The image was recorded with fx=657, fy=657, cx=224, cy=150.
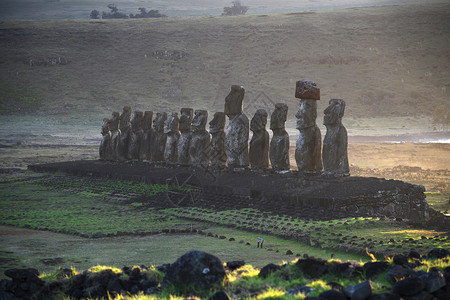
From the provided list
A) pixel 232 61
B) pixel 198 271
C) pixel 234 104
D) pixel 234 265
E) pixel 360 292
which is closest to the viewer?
pixel 360 292

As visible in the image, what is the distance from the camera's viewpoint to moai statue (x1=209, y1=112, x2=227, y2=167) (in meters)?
21.1

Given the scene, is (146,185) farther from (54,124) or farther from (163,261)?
(54,124)

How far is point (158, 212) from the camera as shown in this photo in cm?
1681

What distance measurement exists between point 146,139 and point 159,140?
0.91 metres

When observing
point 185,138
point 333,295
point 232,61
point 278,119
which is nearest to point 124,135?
point 185,138

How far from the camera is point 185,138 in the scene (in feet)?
75.7

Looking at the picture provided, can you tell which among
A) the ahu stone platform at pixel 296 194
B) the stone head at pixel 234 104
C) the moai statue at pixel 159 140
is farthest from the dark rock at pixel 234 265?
the moai statue at pixel 159 140

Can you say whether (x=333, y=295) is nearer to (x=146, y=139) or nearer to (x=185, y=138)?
(x=185, y=138)

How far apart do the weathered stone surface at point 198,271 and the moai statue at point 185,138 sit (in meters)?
15.0

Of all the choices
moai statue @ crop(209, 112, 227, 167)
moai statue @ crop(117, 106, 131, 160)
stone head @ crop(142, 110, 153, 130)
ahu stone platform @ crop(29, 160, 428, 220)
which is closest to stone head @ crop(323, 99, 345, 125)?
ahu stone platform @ crop(29, 160, 428, 220)

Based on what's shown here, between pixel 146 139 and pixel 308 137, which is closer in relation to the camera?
pixel 308 137

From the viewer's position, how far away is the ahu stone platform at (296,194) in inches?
591

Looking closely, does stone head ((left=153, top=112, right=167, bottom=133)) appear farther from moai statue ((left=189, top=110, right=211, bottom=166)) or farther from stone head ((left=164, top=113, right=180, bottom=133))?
moai statue ((left=189, top=110, right=211, bottom=166))

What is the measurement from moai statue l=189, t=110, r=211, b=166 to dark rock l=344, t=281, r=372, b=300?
1541 cm
